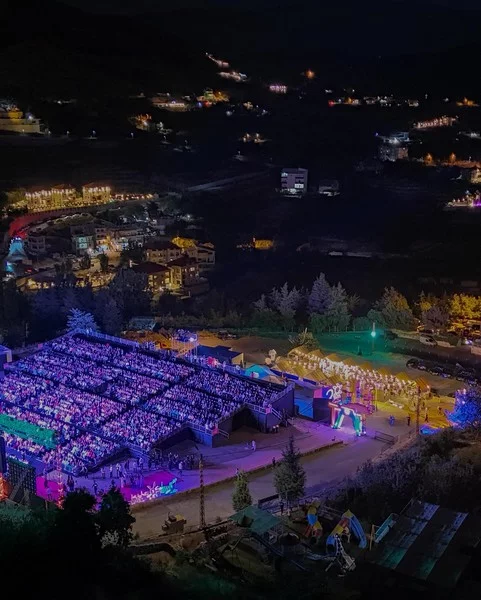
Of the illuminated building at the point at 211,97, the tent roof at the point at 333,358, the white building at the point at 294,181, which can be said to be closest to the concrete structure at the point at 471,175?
the white building at the point at 294,181

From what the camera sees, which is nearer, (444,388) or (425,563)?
(425,563)

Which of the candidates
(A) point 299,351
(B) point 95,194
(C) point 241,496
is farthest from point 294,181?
(C) point 241,496

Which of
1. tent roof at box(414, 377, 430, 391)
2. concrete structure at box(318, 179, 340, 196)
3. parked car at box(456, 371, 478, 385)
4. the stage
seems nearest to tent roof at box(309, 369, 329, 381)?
tent roof at box(414, 377, 430, 391)

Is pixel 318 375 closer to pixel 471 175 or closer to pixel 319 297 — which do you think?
pixel 319 297

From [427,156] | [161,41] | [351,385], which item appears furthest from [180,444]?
[161,41]

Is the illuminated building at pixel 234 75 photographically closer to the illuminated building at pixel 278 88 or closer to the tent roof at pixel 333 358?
the illuminated building at pixel 278 88

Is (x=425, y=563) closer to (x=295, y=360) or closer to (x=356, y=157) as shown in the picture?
(x=295, y=360)

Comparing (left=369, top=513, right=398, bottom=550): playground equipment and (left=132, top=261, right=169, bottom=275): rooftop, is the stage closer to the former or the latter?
(left=369, top=513, right=398, bottom=550): playground equipment
